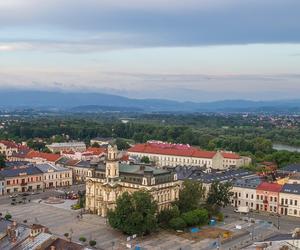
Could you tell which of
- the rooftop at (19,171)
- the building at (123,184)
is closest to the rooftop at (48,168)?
the rooftop at (19,171)

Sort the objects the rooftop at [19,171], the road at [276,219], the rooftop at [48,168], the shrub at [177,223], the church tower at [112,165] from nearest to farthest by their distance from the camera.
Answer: the shrub at [177,223] → the road at [276,219] → the church tower at [112,165] → the rooftop at [19,171] → the rooftop at [48,168]

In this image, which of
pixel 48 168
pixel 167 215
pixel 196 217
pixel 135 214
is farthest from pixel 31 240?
pixel 48 168

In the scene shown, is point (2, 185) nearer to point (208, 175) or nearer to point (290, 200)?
point (208, 175)

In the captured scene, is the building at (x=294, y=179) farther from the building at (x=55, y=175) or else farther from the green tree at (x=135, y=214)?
the building at (x=55, y=175)

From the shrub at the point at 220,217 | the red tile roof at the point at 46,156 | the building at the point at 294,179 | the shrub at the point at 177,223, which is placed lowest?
the shrub at the point at 220,217

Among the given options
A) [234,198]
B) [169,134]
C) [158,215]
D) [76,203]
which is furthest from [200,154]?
[169,134]
